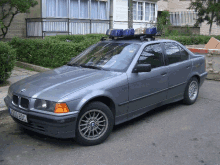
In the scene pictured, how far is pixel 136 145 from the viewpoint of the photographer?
173 inches

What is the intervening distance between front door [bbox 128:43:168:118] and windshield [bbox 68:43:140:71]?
220mm

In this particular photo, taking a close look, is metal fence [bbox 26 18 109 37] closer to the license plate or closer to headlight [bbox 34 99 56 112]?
the license plate

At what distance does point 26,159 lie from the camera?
392cm

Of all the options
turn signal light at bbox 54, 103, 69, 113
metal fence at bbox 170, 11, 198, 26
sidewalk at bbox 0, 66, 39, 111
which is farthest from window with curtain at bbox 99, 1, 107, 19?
turn signal light at bbox 54, 103, 69, 113

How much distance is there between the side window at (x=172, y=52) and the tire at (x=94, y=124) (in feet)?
7.01

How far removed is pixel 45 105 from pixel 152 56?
2.42 metres

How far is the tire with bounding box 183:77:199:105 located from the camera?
642 cm

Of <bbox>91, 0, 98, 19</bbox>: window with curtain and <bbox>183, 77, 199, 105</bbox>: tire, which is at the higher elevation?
<bbox>91, 0, 98, 19</bbox>: window with curtain

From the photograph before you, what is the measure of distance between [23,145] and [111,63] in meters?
2.03

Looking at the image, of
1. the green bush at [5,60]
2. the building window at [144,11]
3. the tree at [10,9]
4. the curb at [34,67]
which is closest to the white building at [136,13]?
the building window at [144,11]

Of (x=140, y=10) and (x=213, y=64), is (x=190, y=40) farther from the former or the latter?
(x=140, y=10)

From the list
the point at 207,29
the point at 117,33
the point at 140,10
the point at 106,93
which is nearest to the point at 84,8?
the point at 140,10

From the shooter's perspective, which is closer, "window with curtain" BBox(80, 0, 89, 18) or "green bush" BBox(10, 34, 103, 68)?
"green bush" BBox(10, 34, 103, 68)

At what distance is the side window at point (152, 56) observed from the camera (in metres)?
5.33
